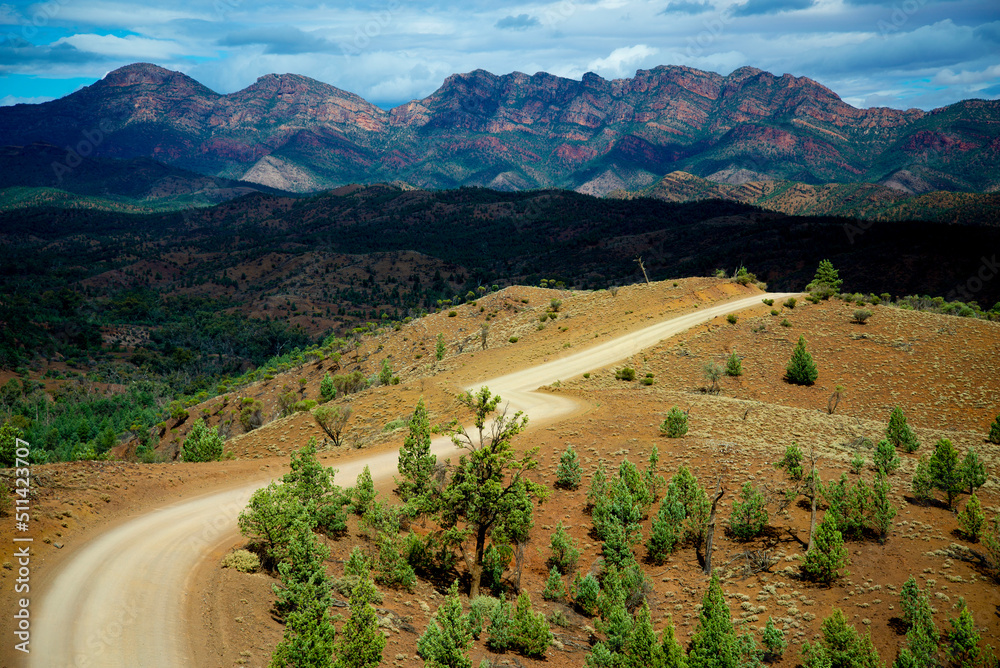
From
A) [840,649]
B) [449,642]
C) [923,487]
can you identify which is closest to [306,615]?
[449,642]

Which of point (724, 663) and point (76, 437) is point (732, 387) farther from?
point (76, 437)

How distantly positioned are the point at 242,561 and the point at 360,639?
17.7 ft

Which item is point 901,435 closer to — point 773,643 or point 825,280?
point 773,643

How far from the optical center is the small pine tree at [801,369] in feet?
102

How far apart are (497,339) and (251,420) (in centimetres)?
1782

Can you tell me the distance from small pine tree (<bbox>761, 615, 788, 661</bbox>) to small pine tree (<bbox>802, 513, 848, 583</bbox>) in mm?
2647

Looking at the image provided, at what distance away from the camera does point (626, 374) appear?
30703 millimetres

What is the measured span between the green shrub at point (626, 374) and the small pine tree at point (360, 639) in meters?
23.0

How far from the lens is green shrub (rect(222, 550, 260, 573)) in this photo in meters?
13.2

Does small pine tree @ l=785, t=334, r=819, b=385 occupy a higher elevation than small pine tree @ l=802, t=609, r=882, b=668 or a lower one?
higher

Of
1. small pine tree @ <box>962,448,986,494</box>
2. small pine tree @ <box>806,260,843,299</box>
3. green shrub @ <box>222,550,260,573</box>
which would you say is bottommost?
small pine tree @ <box>962,448,986,494</box>

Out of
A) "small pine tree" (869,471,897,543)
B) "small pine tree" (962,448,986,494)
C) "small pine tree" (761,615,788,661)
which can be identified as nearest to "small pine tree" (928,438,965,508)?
"small pine tree" (962,448,986,494)

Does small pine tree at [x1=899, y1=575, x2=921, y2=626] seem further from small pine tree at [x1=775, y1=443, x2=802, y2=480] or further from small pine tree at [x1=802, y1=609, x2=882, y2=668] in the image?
small pine tree at [x1=775, y1=443, x2=802, y2=480]

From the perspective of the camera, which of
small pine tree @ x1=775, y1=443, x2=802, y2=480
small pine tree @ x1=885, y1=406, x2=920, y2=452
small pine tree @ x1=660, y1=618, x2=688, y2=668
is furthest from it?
small pine tree @ x1=885, y1=406, x2=920, y2=452
